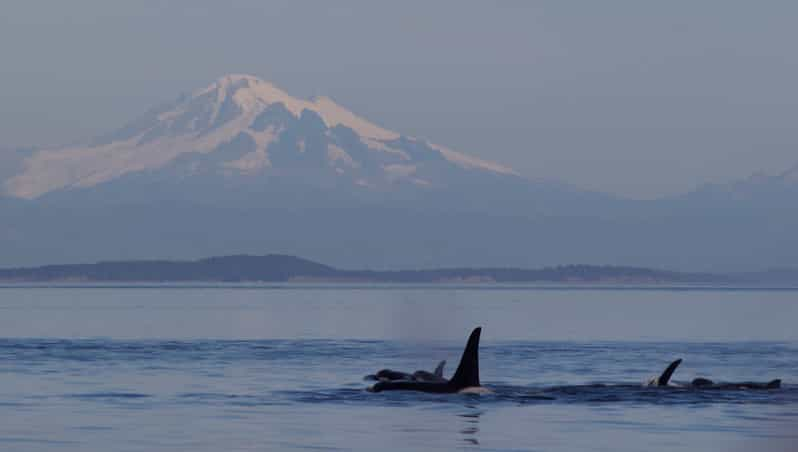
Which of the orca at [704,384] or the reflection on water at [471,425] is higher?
the orca at [704,384]

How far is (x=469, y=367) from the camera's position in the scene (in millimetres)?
50250

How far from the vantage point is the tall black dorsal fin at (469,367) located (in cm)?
4944

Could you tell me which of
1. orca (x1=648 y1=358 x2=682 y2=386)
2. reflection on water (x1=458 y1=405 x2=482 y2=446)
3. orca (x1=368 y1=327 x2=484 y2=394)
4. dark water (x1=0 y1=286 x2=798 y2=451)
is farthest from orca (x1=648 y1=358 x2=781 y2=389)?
reflection on water (x1=458 y1=405 x2=482 y2=446)

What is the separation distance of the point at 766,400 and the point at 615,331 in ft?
214

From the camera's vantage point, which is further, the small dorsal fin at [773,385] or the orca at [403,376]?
the orca at [403,376]

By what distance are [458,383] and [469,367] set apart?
2.90ft

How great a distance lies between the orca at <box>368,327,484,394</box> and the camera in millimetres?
49903

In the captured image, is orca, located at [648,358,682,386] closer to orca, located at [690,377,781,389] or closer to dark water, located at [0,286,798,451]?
dark water, located at [0,286,798,451]

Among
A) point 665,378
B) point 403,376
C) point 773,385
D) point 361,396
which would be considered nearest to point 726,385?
point 773,385

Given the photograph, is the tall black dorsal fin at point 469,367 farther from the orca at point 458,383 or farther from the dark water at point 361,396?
the dark water at point 361,396

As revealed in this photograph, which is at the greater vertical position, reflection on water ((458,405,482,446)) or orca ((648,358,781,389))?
orca ((648,358,781,389))

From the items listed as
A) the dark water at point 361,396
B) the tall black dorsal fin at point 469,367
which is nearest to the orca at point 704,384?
the dark water at point 361,396

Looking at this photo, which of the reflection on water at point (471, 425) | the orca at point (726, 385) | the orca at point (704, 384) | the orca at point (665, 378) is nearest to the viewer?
the reflection on water at point (471, 425)

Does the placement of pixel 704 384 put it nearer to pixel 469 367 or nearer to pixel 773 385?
pixel 773 385
